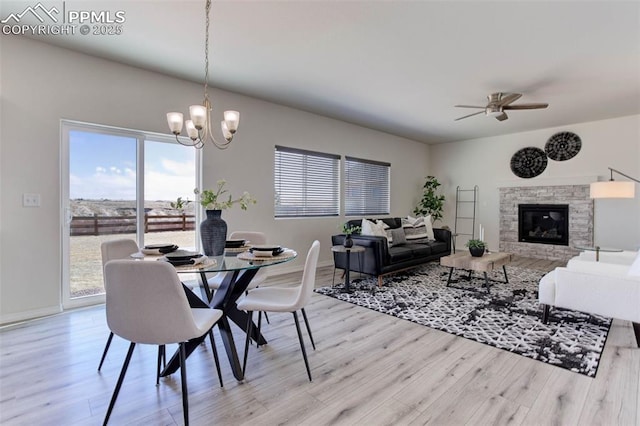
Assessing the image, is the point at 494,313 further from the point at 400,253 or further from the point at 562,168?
the point at 562,168

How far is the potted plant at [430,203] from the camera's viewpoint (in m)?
7.65

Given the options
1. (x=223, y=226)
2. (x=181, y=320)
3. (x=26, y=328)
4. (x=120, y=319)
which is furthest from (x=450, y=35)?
(x=26, y=328)

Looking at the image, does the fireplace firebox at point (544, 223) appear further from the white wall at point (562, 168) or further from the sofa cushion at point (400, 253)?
the sofa cushion at point (400, 253)

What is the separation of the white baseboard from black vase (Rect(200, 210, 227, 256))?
219 centimetres

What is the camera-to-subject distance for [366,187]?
6676 mm

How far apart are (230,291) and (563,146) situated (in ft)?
23.6

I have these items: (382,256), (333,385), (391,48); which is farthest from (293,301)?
(391,48)

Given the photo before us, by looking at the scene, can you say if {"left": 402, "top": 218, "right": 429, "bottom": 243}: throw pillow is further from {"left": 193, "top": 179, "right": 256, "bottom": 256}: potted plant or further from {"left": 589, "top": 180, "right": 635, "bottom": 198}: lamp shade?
{"left": 193, "top": 179, "right": 256, "bottom": 256}: potted plant

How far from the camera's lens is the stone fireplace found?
19.8 ft

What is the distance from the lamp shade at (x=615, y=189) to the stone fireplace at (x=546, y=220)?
6.66ft

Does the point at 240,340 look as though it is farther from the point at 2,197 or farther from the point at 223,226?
the point at 2,197

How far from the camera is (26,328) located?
2809 millimetres

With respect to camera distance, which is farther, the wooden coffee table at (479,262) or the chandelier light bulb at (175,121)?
the wooden coffee table at (479,262)

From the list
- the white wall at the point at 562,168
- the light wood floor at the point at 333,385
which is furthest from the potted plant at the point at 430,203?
the light wood floor at the point at 333,385
